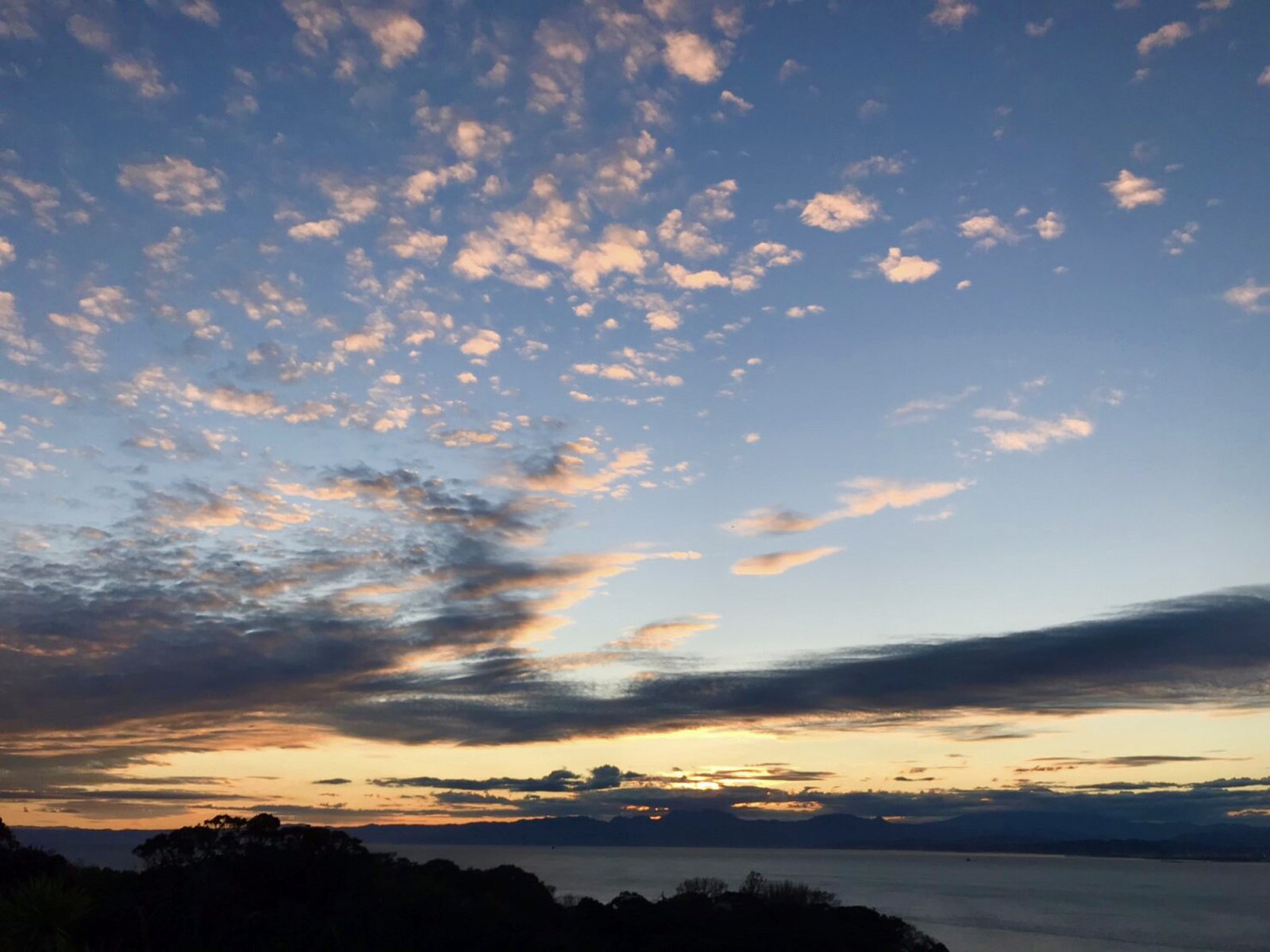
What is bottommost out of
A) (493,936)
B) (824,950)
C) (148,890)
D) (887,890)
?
(887,890)

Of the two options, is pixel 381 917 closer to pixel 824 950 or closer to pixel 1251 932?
pixel 824 950

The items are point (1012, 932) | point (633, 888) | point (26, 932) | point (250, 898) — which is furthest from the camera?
point (633, 888)

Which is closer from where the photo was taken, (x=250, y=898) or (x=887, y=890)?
(x=250, y=898)

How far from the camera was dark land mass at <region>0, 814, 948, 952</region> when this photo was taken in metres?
48.4

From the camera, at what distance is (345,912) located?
50.4m

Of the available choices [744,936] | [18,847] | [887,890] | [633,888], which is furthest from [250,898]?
[887,890]

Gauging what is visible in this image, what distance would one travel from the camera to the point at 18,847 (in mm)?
61906

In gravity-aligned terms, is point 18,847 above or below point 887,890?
above

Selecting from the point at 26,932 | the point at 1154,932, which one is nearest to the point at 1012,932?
the point at 1154,932

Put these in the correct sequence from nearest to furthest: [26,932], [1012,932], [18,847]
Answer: [26,932], [18,847], [1012,932]

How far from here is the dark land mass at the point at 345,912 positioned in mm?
48438

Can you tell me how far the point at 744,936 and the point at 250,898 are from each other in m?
28.4

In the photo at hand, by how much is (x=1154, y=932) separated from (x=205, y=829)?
110 m

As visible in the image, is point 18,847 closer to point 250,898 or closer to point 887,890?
point 250,898
